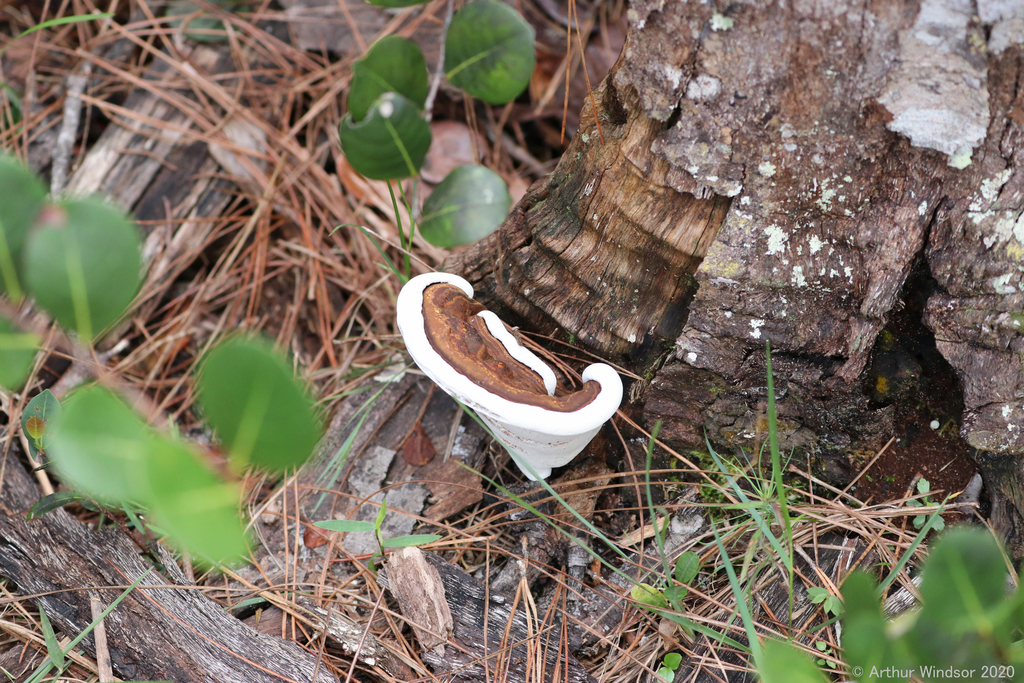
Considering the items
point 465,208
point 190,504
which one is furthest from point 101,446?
point 465,208

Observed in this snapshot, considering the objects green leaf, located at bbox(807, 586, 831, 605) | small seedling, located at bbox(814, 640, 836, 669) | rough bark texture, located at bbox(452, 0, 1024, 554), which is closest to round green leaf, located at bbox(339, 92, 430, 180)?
rough bark texture, located at bbox(452, 0, 1024, 554)

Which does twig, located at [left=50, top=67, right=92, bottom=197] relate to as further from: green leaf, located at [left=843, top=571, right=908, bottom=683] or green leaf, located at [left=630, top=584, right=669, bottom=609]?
green leaf, located at [left=843, top=571, right=908, bottom=683]

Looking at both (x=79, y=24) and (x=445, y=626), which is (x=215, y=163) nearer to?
(x=79, y=24)

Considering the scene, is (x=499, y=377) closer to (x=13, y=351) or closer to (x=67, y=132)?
(x=13, y=351)

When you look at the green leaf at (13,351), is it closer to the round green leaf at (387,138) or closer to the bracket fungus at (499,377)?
the bracket fungus at (499,377)

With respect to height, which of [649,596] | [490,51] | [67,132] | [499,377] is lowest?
[649,596]

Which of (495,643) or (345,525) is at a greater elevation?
(345,525)
